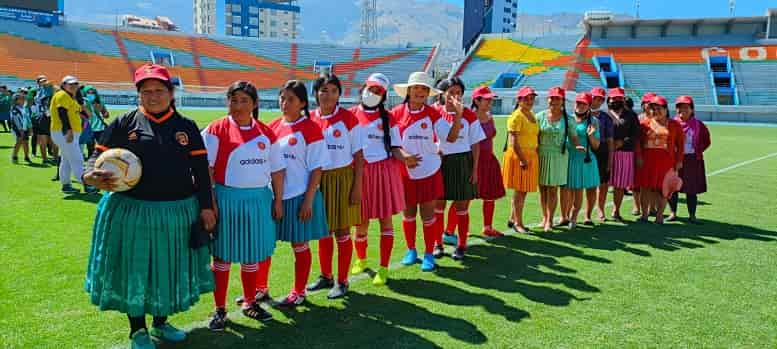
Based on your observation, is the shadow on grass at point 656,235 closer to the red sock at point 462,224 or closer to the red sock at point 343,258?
the red sock at point 462,224

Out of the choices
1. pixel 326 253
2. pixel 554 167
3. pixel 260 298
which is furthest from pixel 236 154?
pixel 554 167

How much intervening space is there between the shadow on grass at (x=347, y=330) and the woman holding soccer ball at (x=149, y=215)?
21.1 inches

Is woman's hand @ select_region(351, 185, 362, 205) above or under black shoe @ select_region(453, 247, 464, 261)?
above

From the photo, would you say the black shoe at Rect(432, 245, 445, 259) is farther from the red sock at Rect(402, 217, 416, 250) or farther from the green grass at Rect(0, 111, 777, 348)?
the red sock at Rect(402, 217, 416, 250)

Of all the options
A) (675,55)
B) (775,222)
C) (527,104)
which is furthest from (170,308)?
(675,55)

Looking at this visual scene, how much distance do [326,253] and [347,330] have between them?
3.12 feet

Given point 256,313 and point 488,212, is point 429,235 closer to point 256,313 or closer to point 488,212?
point 488,212

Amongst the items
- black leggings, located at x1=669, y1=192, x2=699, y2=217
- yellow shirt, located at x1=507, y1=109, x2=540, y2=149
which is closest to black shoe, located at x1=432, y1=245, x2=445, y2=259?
yellow shirt, located at x1=507, y1=109, x2=540, y2=149

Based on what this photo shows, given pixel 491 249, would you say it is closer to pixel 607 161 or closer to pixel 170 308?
pixel 607 161

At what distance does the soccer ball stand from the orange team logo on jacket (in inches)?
10.0

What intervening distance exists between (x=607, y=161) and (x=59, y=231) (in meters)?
6.67

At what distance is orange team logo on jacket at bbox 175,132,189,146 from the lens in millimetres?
3424

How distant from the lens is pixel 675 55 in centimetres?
4459

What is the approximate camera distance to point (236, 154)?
12.5 ft
